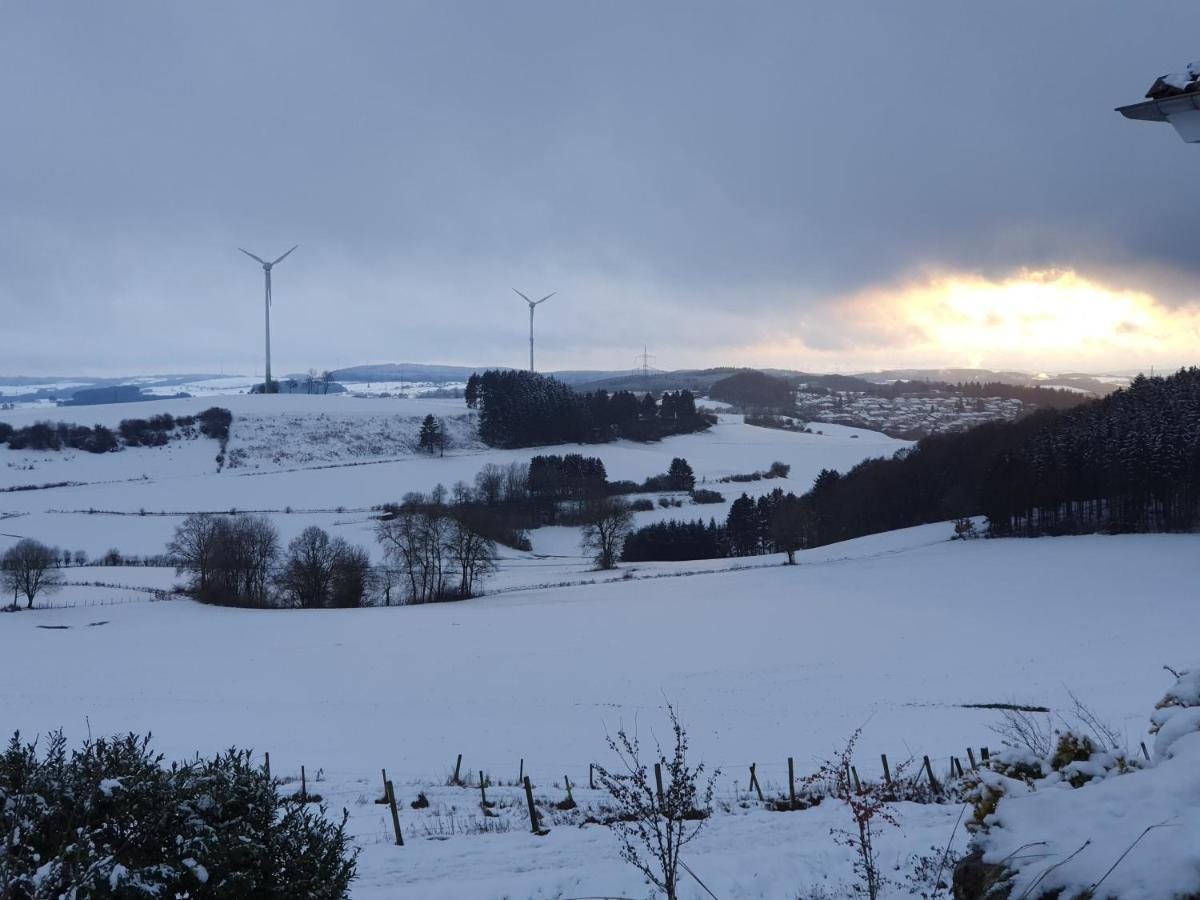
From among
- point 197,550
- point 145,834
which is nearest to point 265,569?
point 197,550

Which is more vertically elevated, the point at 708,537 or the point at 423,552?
the point at 423,552

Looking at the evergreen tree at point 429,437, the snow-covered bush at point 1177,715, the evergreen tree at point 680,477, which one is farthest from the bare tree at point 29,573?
the evergreen tree at point 429,437

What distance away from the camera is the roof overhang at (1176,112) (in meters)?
5.49

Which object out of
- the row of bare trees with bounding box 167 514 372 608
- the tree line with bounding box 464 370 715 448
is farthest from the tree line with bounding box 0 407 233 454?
the row of bare trees with bounding box 167 514 372 608

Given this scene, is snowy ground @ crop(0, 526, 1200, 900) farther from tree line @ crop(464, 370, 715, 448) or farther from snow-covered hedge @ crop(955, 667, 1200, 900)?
tree line @ crop(464, 370, 715, 448)

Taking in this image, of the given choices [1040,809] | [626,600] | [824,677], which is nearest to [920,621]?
[824,677]

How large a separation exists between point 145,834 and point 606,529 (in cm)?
7053

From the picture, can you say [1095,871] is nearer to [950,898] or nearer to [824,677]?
[950,898]

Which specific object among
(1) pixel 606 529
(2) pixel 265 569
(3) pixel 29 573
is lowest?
(2) pixel 265 569

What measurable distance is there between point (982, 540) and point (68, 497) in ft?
334

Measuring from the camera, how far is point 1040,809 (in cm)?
507

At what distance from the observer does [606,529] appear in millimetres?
76125

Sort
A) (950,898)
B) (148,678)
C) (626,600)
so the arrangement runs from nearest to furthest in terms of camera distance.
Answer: (950,898)
(148,678)
(626,600)

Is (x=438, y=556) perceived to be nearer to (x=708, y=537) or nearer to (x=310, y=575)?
(x=310, y=575)
